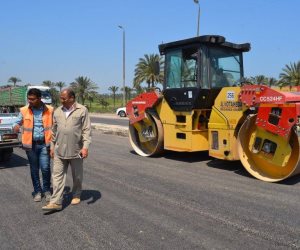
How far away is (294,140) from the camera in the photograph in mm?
6695

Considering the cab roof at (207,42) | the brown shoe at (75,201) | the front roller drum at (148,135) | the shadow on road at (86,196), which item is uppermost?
the cab roof at (207,42)

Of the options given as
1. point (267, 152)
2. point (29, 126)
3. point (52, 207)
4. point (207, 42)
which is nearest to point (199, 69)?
point (207, 42)

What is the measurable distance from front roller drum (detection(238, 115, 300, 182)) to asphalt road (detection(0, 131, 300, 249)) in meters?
0.25

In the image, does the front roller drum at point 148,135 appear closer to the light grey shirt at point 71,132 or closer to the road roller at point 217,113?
the road roller at point 217,113

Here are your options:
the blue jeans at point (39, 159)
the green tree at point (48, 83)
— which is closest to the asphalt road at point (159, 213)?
the blue jeans at point (39, 159)

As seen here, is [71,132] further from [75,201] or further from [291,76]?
[291,76]

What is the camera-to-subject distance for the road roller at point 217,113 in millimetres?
6859

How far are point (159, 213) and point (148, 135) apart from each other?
17.1ft

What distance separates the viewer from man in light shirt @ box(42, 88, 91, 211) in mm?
5387

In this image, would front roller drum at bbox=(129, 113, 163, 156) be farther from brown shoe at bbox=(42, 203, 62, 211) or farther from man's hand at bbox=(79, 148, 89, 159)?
brown shoe at bbox=(42, 203, 62, 211)

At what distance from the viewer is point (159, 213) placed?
5.22m

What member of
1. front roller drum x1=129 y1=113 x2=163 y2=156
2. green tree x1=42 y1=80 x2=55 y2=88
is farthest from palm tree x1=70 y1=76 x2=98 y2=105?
front roller drum x1=129 y1=113 x2=163 y2=156

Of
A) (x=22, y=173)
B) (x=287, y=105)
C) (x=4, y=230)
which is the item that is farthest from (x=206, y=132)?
(x=4, y=230)

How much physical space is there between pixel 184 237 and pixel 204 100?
186 inches
